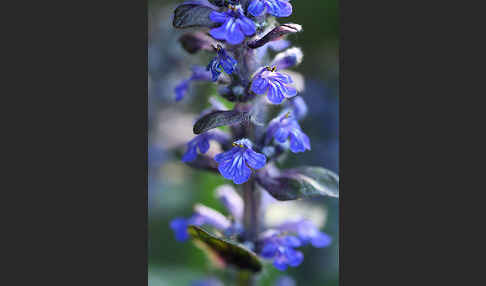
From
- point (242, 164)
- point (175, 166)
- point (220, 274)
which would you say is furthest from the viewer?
point (175, 166)

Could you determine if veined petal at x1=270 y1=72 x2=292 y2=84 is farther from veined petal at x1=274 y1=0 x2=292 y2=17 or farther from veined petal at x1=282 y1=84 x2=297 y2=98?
veined petal at x1=274 y1=0 x2=292 y2=17

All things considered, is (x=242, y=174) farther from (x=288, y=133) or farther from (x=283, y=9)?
(x=283, y=9)

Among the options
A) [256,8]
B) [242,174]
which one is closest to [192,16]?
[256,8]

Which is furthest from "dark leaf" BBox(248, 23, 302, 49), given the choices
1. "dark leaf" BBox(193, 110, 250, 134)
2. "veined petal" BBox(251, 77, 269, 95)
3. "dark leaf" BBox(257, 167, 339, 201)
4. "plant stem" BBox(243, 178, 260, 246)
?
"plant stem" BBox(243, 178, 260, 246)

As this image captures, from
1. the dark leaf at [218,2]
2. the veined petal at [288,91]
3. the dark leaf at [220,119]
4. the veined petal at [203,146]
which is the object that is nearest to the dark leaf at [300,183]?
the veined petal at [203,146]

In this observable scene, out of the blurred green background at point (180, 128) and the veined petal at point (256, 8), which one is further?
the blurred green background at point (180, 128)

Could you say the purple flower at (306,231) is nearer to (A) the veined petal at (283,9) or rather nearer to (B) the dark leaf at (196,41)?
(B) the dark leaf at (196,41)

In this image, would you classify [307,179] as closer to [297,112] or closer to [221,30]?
[297,112]

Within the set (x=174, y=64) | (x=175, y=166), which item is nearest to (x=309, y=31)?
(x=174, y=64)

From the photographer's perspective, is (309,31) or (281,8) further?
(309,31)
